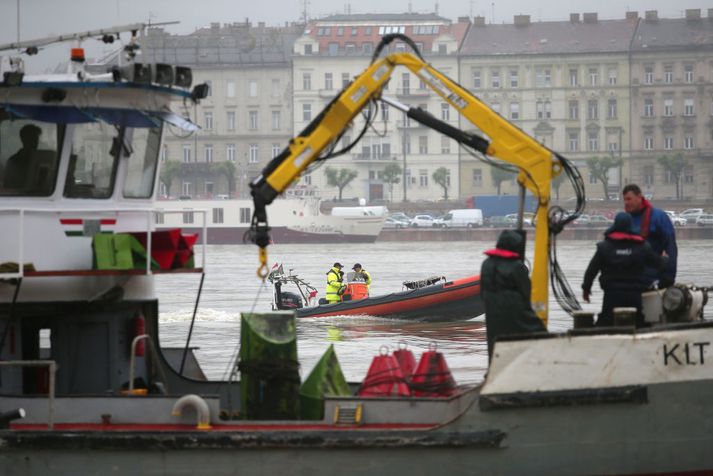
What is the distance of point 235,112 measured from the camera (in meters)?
123

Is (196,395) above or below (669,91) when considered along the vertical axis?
below

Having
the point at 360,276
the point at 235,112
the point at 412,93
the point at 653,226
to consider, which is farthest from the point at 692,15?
the point at 653,226

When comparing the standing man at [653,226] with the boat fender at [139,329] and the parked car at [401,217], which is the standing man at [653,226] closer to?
the boat fender at [139,329]

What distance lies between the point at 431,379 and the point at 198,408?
Answer: 174cm

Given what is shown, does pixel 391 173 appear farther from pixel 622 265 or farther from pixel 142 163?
pixel 622 265

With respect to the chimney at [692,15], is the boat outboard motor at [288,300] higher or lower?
lower

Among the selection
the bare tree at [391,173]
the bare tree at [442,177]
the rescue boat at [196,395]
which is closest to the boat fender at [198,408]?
the rescue boat at [196,395]

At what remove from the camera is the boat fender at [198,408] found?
32.9 feet

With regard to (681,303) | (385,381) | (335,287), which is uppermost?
(681,303)

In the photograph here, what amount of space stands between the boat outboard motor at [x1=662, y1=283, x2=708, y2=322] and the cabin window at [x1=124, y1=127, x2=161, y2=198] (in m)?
4.20

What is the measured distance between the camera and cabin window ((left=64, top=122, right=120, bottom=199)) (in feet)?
34.6

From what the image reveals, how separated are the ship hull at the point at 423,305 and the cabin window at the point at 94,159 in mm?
15920

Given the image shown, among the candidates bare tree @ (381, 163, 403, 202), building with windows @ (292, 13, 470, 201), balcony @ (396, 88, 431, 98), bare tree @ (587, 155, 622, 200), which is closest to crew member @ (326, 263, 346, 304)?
bare tree @ (587, 155, 622, 200)

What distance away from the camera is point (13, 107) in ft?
33.8
